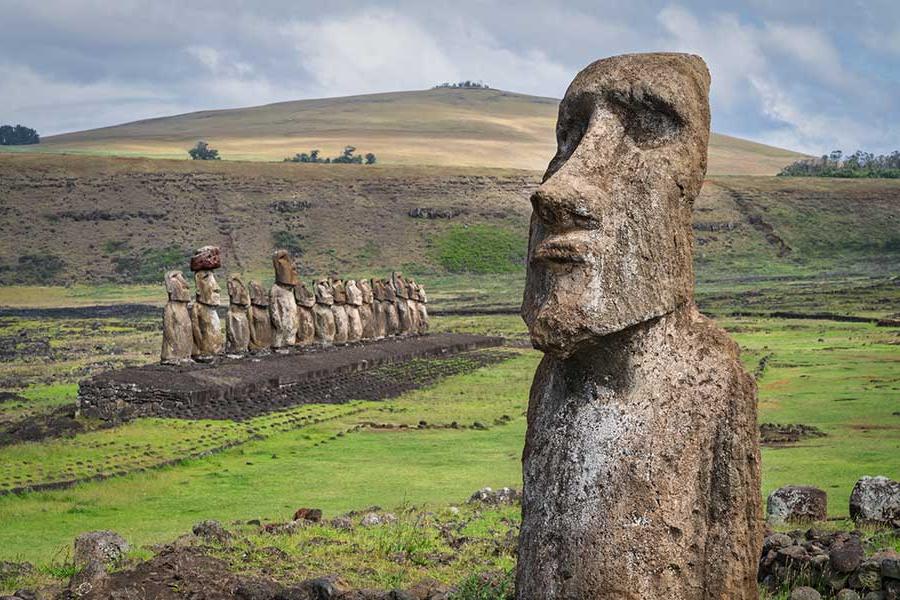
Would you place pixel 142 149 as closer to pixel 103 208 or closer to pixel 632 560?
pixel 103 208

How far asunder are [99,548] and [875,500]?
7186 mm

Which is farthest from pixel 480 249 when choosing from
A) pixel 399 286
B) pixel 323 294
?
pixel 323 294

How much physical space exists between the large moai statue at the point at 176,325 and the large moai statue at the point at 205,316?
584mm

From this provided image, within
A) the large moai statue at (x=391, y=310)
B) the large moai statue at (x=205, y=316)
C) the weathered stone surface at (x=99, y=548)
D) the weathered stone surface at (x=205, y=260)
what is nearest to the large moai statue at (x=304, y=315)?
the weathered stone surface at (x=205, y=260)

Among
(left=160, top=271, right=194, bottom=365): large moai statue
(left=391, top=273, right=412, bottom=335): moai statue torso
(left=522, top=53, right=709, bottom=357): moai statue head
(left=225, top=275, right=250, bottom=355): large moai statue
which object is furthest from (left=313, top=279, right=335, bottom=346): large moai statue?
(left=522, top=53, right=709, bottom=357): moai statue head

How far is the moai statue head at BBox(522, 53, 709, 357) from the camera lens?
541 centimetres

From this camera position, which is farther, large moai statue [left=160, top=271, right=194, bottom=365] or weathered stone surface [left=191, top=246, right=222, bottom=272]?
weathered stone surface [left=191, top=246, right=222, bottom=272]

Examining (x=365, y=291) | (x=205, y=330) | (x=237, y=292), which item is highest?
(x=237, y=292)

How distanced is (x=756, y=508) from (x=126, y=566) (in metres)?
6.11

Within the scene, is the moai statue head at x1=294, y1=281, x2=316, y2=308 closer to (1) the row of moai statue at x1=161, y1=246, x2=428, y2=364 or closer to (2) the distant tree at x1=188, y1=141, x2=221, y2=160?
(1) the row of moai statue at x1=161, y1=246, x2=428, y2=364

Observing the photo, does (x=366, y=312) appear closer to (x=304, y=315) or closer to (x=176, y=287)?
(x=304, y=315)

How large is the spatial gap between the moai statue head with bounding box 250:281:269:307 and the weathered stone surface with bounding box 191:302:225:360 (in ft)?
14.2

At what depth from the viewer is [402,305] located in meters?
44.6

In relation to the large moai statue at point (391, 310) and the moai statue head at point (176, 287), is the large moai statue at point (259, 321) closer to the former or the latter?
the moai statue head at point (176, 287)
